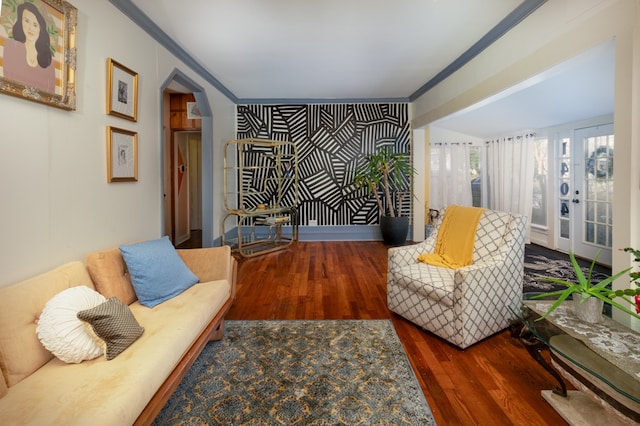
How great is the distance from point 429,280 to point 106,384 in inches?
76.1

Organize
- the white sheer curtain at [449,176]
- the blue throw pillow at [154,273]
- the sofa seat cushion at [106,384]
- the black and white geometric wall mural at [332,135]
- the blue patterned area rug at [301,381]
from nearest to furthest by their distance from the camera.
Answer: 1. the sofa seat cushion at [106,384]
2. the blue patterned area rug at [301,381]
3. the blue throw pillow at [154,273]
4. the black and white geometric wall mural at [332,135]
5. the white sheer curtain at [449,176]

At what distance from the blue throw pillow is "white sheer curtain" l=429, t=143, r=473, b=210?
16.4ft

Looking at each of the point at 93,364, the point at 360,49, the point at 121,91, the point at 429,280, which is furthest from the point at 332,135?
the point at 93,364

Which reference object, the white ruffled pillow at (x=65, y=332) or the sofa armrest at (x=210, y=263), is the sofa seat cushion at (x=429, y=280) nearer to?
the sofa armrest at (x=210, y=263)

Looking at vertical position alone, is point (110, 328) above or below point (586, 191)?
below

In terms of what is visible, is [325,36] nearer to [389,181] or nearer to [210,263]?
[210,263]

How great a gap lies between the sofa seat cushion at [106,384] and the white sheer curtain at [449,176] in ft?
17.4

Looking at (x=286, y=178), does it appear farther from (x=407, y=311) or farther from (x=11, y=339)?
(x=11, y=339)

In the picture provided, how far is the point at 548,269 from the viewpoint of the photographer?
373 cm

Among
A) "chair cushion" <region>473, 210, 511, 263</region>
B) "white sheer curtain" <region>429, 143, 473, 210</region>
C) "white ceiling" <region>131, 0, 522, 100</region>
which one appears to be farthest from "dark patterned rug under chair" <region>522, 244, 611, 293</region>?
"white ceiling" <region>131, 0, 522, 100</region>

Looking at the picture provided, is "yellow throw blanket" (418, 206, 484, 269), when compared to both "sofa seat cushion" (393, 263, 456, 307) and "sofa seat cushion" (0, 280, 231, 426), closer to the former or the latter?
"sofa seat cushion" (393, 263, 456, 307)

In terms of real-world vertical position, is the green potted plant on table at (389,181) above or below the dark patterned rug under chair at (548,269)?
above

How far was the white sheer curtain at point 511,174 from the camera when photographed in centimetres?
492

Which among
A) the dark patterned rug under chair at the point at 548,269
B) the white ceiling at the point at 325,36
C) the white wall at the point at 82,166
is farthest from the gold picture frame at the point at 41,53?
the dark patterned rug under chair at the point at 548,269
